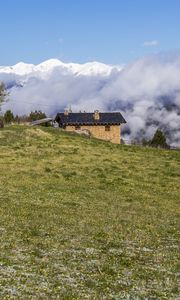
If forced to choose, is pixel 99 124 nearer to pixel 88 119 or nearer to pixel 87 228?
pixel 88 119

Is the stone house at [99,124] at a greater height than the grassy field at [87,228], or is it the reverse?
the stone house at [99,124]

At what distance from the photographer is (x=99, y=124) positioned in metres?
121

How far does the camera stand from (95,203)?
1417 inches

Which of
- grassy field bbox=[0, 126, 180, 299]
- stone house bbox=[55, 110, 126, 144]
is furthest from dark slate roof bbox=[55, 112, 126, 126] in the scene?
grassy field bbox=[0, 126, 180, 299]

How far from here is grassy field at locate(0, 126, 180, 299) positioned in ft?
58.6

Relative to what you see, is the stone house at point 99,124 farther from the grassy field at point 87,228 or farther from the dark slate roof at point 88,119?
the grassy field at point 87,228

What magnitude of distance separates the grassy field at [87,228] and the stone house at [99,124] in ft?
194

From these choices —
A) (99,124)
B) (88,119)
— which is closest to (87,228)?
(99,124)

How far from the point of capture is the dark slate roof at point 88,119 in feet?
395

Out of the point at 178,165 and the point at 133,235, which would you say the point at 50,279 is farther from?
the point at 178,165

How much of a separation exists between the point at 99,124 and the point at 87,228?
93700mm

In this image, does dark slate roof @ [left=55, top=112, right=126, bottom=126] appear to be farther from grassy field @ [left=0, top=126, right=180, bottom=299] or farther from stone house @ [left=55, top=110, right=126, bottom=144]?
grassy field @ [left=0, top=126, right=180, bottom=299]

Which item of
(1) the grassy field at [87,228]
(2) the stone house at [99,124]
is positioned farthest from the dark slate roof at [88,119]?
(1) the grassy field at [87,228]

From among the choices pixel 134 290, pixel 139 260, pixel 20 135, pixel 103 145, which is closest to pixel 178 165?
pixel 103 145
